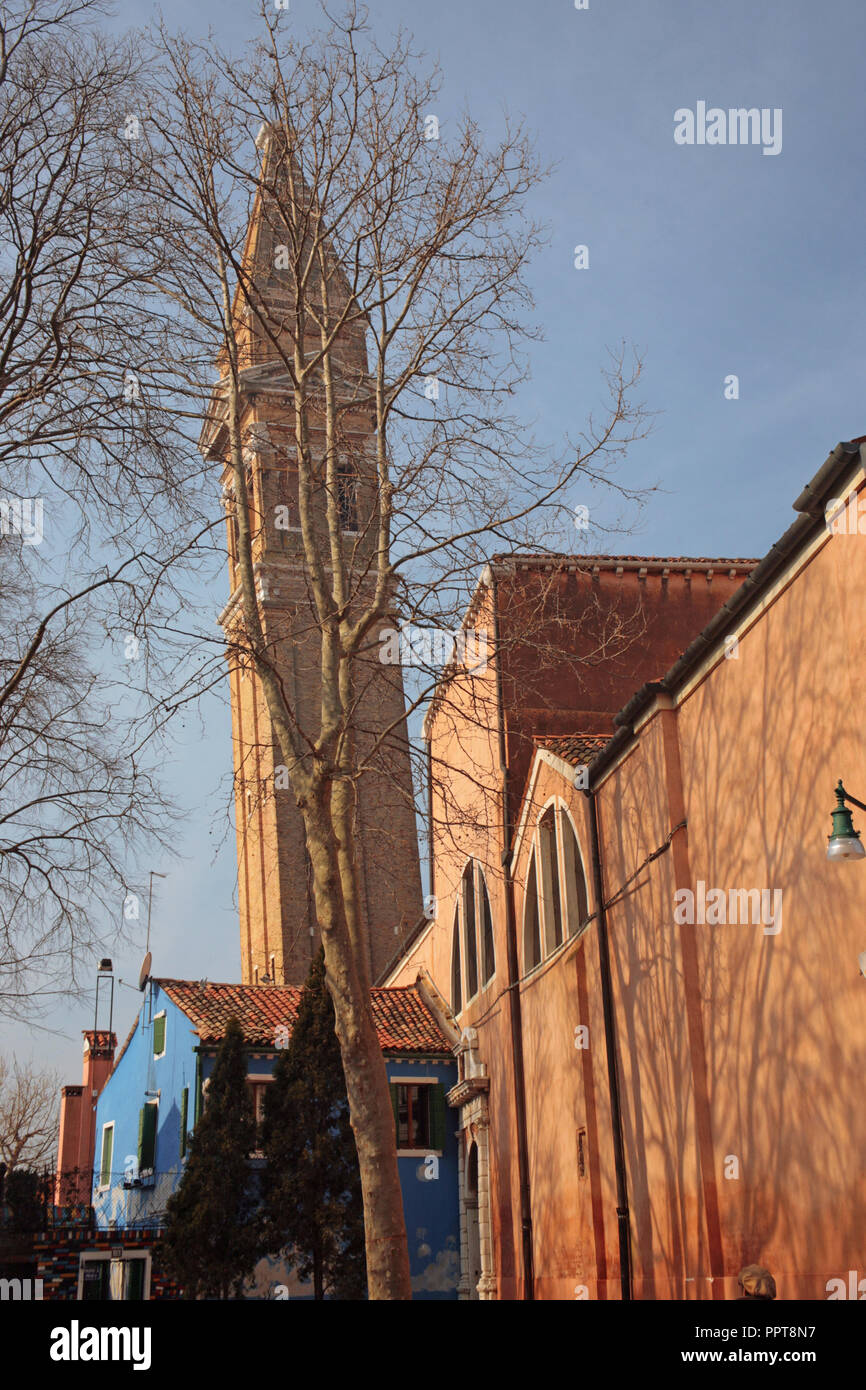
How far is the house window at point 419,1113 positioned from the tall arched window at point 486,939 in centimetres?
361

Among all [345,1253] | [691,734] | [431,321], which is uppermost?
[431,321]

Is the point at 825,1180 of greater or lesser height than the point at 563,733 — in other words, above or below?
below

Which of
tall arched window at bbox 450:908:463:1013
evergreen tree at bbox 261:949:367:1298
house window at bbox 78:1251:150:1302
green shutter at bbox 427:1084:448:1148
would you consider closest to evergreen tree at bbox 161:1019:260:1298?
evergreen tree at bbox 261:949:367:1298

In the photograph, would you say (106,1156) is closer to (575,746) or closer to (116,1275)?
(116,1275)

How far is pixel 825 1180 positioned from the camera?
33.9 ft

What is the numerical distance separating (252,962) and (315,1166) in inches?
671

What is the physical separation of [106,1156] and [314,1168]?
41.7ft

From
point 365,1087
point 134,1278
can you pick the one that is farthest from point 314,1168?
point 365,1087

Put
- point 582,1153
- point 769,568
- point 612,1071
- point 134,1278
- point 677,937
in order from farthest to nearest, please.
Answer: point 134,1278 → point 582,1153 → point 612,1071 → point 677,937 → point 769,568

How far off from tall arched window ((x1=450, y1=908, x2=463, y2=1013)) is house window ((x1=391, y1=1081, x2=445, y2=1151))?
1.68 m

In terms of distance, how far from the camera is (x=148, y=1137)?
28344 mm
